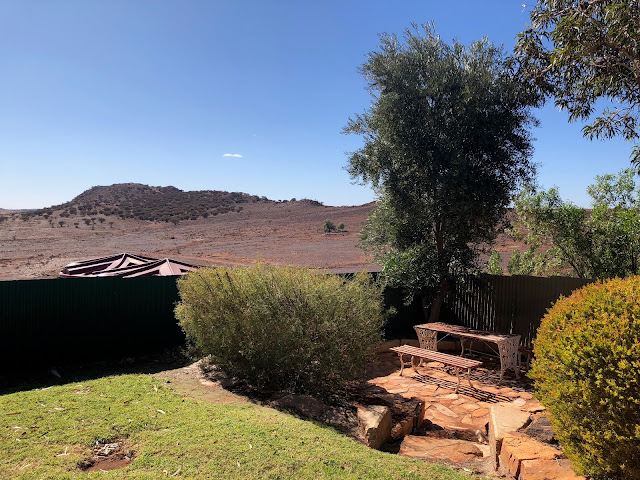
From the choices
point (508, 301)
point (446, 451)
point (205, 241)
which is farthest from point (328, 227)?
point (446, 451)

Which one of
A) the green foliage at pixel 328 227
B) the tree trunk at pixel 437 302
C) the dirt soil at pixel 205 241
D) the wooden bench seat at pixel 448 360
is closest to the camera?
the wooden bench seat at pixel 448 360

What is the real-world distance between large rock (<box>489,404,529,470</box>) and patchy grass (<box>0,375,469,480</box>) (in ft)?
2.92

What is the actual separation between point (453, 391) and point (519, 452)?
11.8 ft

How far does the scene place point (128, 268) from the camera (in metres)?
11.7

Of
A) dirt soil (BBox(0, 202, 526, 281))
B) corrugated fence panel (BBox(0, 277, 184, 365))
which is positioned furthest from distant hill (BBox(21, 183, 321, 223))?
corrugated fence panel (BBox(0, 277, 184, 365))

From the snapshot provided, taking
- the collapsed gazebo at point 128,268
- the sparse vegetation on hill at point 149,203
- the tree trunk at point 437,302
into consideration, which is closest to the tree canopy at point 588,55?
the tree trunk at point 437,302

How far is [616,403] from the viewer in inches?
119

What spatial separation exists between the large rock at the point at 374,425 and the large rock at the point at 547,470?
5.16 feet

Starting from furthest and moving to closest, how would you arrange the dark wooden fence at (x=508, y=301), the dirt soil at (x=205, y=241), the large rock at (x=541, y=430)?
the dirt soil at (x=205, y=241)
the dark wooden fence at (x=508, y=301)
the large rock at (x=541, y=430)

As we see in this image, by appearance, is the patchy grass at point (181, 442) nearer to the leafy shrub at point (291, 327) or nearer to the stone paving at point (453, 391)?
the leafy shrub at point (291, 327)

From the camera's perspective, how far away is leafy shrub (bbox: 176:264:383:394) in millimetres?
6176

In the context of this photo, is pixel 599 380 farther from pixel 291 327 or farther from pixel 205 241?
pixel 205 241

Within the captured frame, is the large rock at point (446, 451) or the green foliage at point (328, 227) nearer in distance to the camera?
the large rock at point (446, 451)

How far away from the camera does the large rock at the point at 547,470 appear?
3580mm
